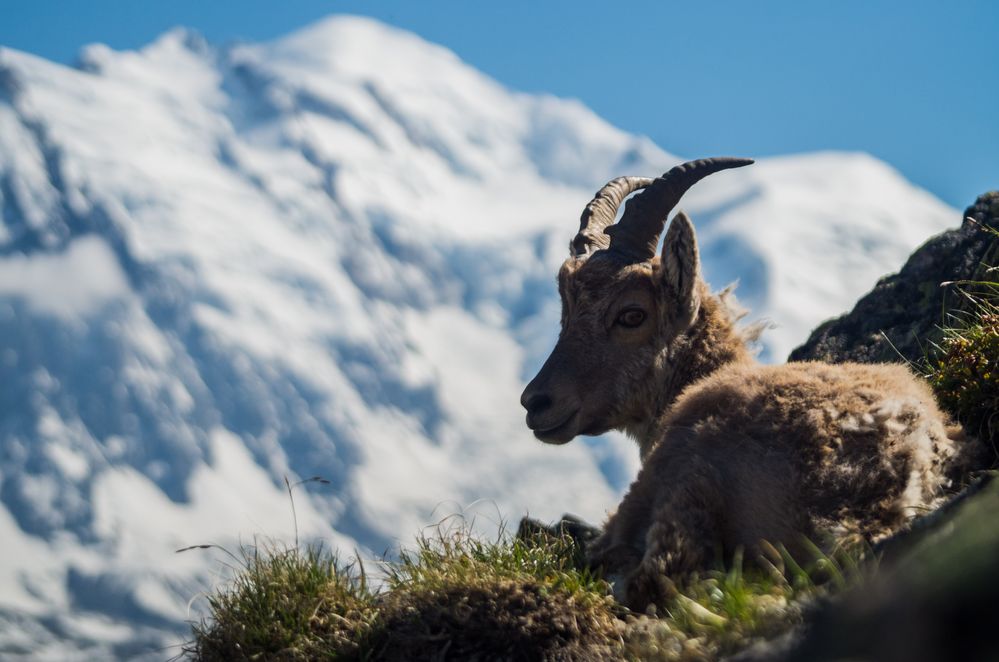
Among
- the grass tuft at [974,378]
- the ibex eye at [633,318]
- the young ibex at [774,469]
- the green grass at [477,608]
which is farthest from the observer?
the ibex eye at [633,318]

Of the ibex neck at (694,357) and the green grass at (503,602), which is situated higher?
the ibex neck at (694,357)

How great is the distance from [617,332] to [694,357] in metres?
0.70

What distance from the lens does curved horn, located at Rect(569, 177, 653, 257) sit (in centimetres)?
1120

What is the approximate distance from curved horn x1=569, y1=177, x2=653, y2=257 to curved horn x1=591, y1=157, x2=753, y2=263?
0.46 metres

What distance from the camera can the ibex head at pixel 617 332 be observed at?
388 inches

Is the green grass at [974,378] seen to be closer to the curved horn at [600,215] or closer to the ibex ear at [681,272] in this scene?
the ibex ear at [681,272]

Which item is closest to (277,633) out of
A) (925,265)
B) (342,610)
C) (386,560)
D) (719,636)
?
(342,610)

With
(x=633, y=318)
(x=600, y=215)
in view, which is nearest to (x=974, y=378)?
(x=633, y=318)

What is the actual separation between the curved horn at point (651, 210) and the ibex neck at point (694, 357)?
34.9 inches

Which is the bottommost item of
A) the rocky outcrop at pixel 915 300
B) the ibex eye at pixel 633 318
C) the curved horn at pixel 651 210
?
the ibex eye at pixel 633 318

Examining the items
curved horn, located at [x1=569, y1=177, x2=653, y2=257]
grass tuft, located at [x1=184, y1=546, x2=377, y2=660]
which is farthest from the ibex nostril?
grass tuft, located at [x1=184, y1=546, x2=377, y2=660]

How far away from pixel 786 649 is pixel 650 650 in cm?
183

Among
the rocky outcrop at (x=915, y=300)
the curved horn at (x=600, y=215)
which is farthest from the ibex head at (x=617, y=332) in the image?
the rocky outcrop at (x=915, y=300)

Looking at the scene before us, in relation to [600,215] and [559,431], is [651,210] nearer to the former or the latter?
[600,215]
